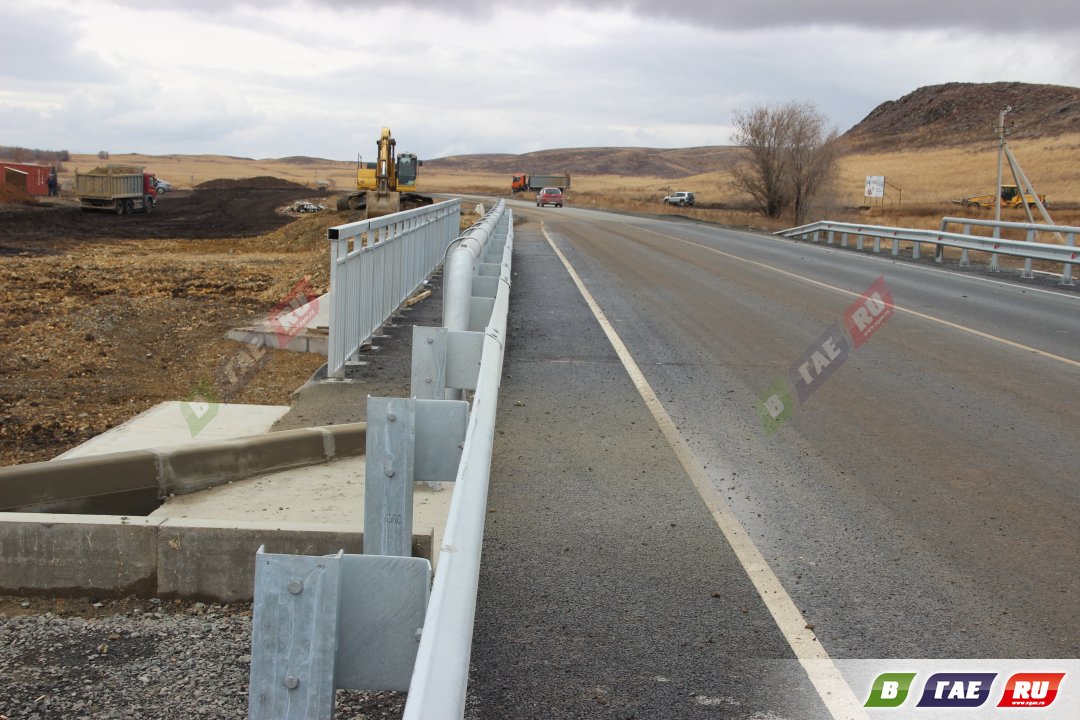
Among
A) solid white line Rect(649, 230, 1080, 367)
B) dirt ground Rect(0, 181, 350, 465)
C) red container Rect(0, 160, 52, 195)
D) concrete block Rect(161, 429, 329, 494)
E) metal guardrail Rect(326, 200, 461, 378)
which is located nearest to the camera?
concrete block Rect(161, 429, 329, 494)

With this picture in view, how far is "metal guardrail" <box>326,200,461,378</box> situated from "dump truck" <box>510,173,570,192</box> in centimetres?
9075

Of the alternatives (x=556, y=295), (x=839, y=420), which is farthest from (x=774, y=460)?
(x=556, y=295)

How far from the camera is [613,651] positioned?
4.41 m

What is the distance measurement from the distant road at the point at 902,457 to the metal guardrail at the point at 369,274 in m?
2.79

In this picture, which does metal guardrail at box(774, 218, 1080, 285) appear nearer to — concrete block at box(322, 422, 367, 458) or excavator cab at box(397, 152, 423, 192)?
excavator cab at box(397, 152, 423, 192)

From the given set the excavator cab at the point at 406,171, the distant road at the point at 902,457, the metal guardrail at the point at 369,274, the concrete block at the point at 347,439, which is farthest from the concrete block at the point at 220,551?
the excavator cab at the point at 406,171

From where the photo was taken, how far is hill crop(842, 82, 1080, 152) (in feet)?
481

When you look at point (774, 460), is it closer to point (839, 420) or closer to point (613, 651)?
point (839, 420)

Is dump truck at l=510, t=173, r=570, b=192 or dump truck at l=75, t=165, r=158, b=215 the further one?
dump truck at l=510, t=173, r=570, b=192

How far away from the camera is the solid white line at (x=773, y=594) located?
4070 millimetres

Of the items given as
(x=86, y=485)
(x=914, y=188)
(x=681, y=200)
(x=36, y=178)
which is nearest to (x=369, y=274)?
(x=86, y=485)

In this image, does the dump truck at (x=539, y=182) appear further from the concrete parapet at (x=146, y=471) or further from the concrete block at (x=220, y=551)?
the concrete block at (x=220, y=551)

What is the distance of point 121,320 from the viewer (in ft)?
52.5

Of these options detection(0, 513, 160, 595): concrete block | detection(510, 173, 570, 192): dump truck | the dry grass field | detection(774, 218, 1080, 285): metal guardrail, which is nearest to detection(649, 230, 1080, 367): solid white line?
detection(774, 218, 1080, 285): metal guardrail
